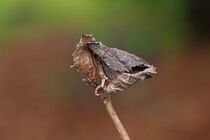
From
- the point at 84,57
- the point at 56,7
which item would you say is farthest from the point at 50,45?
the point at 84,57

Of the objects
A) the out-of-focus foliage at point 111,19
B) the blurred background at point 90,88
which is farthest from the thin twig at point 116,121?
the out-of-focus foliage at point 111,19

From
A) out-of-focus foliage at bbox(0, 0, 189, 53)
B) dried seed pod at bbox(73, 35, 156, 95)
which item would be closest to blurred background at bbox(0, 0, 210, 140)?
out-of-focus foliage at bbox(0, 0, 189, 53)

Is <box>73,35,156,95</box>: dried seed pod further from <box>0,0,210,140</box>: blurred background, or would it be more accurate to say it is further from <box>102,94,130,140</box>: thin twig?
<box>0,0,210,140</box>: blurred background

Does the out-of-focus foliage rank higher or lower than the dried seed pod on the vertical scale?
higher

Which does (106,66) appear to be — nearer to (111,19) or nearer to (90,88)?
(90,88)

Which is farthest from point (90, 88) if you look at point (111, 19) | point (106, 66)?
point (106, 66)

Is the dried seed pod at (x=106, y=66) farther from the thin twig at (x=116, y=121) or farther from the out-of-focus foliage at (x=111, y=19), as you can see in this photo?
the out-of-focus foliage at (x=111, y=19)
